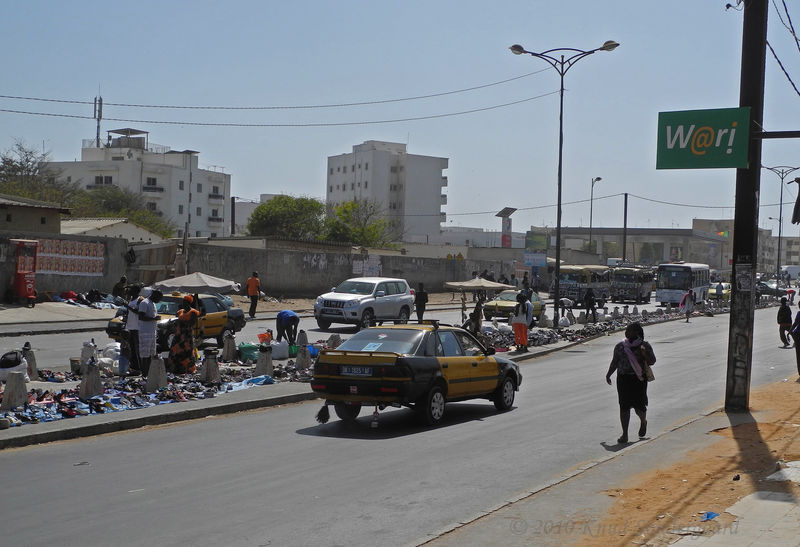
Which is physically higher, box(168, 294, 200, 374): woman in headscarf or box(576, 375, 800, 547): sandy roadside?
box(168, 294, 200, 374): woman in headscarf

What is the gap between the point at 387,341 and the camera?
549 inches

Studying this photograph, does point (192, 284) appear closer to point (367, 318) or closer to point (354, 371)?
point (367, 318)

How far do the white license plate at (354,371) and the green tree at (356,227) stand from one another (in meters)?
81.8


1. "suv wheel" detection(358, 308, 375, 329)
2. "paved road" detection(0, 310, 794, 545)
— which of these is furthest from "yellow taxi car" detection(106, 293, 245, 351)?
"paved road" detection(0, 310, 794, 545)

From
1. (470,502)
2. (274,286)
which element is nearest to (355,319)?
(274,286)

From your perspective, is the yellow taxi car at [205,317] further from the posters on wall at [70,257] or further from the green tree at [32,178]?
the green tree at [32,178]

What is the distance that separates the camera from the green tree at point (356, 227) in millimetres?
99000

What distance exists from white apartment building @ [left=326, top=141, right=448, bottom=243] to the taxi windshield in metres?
119

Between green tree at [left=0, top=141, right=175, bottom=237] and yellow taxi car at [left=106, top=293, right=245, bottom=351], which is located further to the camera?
→ green tree at [left=0, top=141, right=175, bottom=237]

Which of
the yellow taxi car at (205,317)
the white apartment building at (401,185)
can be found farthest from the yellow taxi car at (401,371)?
the white apartment building at (401,185)

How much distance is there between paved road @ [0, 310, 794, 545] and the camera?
776 cm

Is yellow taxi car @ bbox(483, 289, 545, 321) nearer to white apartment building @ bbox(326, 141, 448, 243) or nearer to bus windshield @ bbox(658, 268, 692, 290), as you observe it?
bus windshield @ bbox(658, 268, 692, 290)

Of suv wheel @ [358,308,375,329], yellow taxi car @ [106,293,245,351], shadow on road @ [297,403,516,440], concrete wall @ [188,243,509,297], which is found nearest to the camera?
shadow on road @ [297,403,516,440]

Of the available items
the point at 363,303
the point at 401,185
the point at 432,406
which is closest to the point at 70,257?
the point at 363,303
